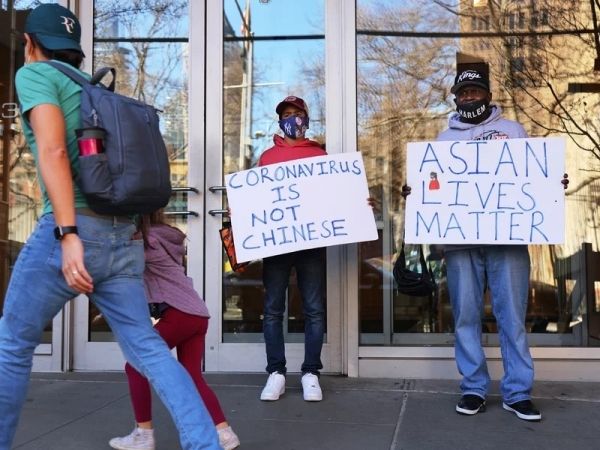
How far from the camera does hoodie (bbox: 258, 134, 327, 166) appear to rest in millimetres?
4031

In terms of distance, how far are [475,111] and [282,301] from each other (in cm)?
158

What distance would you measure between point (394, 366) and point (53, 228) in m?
2.84

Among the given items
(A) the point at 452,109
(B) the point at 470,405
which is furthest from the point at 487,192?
(A) the point at 452,109

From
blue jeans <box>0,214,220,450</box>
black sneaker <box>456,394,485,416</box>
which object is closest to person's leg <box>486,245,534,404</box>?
black sneaker <box>456,394,485,416</box>

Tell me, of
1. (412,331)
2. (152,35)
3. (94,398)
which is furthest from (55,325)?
(412,331)

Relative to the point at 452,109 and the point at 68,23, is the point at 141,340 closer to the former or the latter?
the point at 68,23

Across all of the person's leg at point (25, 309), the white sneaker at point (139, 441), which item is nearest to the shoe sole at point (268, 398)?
the white sneaker at point (139, 441)

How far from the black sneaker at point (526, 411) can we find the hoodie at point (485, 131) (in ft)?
2.85

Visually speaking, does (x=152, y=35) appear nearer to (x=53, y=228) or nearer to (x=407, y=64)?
(x=407, y=64)

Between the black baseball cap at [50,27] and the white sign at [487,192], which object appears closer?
the black baseball cap at [50,27]

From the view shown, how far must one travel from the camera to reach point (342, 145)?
4.58m

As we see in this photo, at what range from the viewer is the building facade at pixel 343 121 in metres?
4.62

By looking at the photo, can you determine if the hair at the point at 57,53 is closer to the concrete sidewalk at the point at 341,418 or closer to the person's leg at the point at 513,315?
the concrete sidewalk at the point at 341,418

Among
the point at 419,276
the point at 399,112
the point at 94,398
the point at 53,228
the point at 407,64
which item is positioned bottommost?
the point at 94,398
